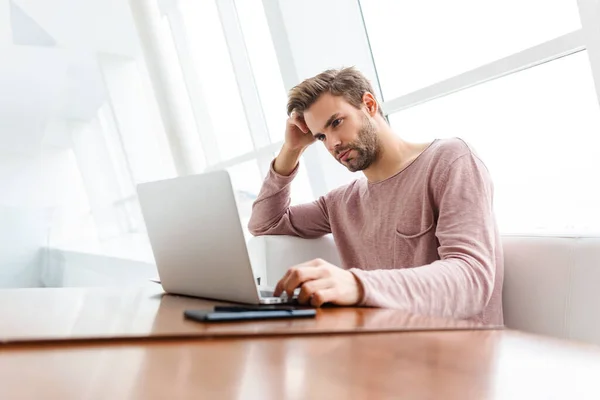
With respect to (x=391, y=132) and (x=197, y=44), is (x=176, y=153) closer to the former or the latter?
(x=197, y=44)

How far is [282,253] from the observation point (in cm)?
188

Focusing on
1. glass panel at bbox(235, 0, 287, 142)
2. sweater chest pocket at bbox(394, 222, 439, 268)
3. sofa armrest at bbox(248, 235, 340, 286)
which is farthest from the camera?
glass panel at bbox(235, 0, 287, 142)

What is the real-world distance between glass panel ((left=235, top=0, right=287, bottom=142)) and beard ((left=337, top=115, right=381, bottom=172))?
1498 mm

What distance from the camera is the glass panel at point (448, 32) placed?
1.80 meters

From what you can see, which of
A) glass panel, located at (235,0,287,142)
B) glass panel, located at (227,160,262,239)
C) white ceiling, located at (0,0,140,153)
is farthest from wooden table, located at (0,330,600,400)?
glass panel, located at (227,160,262,239)

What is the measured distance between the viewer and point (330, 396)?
16.3 inches

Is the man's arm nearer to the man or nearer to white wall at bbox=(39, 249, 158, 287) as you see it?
the man

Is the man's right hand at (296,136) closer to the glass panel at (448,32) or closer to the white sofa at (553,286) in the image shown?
the glass panel at (448,32)

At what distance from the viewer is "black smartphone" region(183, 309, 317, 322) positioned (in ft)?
2.41

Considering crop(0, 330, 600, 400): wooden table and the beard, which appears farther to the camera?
the beard

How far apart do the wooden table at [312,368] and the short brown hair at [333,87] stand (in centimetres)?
122

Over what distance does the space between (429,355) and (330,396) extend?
6.2 inches

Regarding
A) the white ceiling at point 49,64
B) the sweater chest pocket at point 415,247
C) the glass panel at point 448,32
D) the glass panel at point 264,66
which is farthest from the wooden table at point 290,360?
the glass panel at point 264,66

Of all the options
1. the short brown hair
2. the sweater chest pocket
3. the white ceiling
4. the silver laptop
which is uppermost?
the white ceiling
